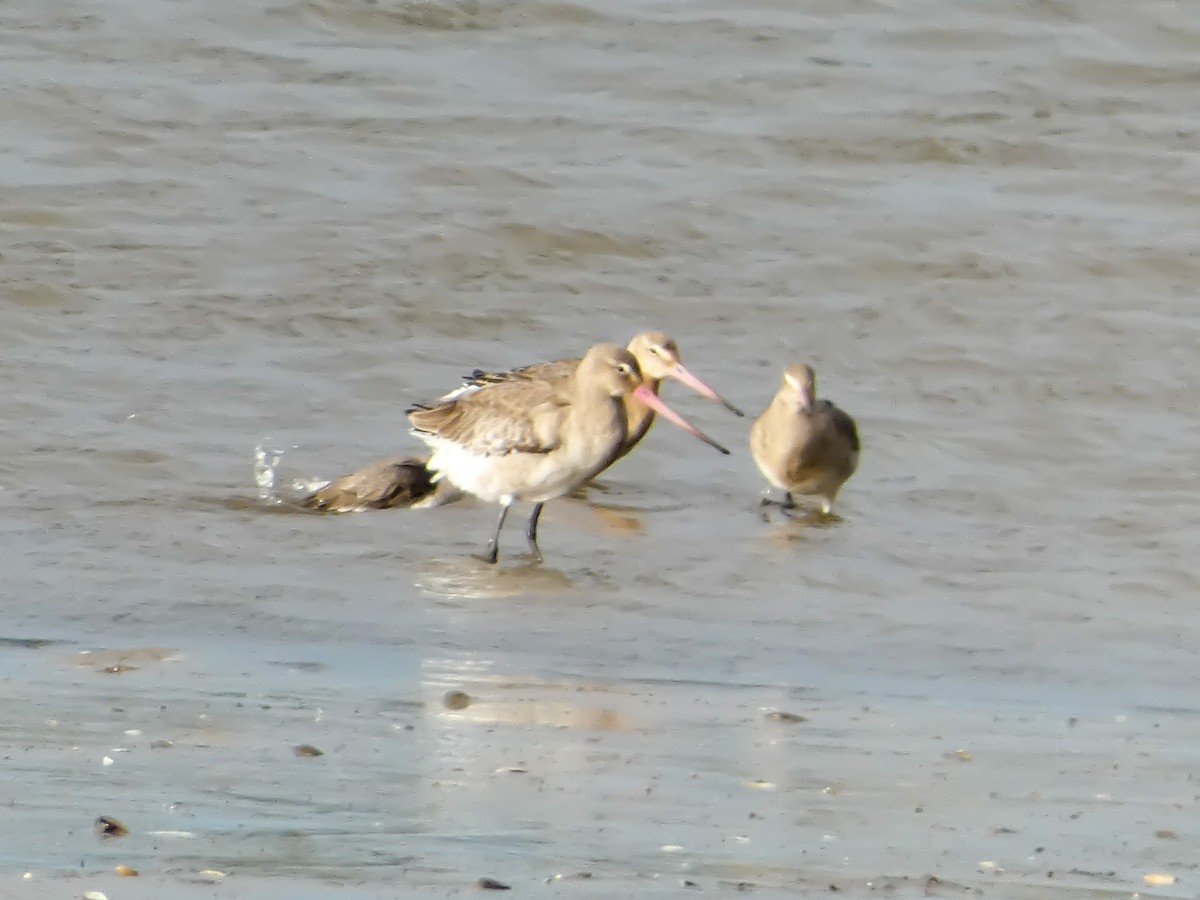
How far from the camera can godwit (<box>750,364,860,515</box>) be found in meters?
9.29

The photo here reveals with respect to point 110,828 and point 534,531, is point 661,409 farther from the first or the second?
point 110,828

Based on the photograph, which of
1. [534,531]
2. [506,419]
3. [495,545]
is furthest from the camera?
[506,419]

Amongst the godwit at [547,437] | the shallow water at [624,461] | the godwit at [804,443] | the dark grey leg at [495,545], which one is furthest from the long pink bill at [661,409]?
the dark grey leg at [495,545]

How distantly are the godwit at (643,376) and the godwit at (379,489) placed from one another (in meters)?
0.38

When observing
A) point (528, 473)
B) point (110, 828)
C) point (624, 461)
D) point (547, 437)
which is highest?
point (110, 828)

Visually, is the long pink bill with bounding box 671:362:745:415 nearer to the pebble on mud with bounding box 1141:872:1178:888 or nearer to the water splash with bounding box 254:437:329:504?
the water splash with bounding box 254:437:329:504

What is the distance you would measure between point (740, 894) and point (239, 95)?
1147 centimetres

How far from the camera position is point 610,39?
1616 cm

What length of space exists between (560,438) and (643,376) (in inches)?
32.1

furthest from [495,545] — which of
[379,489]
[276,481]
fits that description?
[276,481]

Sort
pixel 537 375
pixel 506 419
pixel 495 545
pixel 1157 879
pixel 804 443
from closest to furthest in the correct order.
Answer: pixel 1157 879 → pixel 495 545 → pixel 506 419 → pixel 537 375 → pixel 804 443

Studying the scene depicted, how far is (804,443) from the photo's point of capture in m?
9.28

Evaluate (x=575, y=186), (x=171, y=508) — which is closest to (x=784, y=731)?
(x=171, y=508)

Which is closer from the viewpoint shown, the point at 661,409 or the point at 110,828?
the point at 110,828
